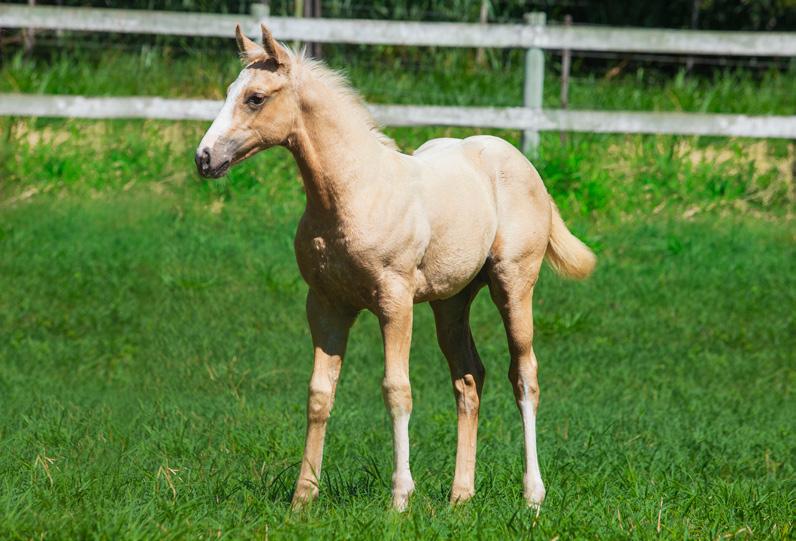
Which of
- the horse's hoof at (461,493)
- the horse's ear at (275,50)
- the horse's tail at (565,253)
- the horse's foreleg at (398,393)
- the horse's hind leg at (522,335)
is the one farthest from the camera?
the horse's tail at (565,253)

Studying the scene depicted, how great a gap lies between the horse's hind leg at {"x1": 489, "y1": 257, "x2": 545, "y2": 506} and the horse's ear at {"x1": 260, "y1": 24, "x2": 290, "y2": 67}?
1.47 metres

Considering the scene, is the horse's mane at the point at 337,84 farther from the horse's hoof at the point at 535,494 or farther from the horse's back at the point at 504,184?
the horse's hoof at the point at 535,494

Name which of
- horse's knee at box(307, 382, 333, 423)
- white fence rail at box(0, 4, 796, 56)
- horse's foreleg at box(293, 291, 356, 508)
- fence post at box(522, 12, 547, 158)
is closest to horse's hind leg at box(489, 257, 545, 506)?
horse's foreleg at box(293, 291, 356, 508)

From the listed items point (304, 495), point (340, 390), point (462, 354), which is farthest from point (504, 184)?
point (340, 390)

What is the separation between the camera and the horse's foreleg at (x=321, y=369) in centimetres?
499

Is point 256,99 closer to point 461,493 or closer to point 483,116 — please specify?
point 461,493

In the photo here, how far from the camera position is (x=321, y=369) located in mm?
5012

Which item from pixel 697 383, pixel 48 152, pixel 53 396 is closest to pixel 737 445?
pixel 697 383

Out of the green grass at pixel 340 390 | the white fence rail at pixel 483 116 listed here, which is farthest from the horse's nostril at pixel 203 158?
the white fence rail at pixel 483 116

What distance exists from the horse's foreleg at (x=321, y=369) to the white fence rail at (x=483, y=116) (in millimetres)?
6534

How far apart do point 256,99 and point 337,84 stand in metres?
0.46

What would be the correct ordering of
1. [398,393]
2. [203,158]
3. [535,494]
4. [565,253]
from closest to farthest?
[203,158]
[398,393]
[535,494]
[565,253]

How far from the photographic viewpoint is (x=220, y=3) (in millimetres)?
15797

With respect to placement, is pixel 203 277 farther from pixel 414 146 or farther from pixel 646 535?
pixel 646 535
